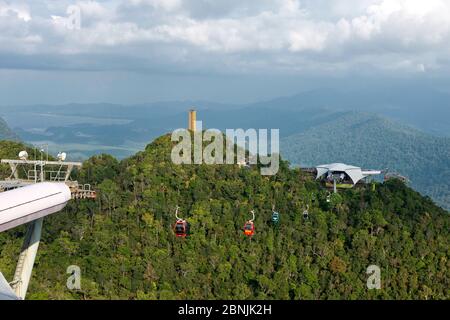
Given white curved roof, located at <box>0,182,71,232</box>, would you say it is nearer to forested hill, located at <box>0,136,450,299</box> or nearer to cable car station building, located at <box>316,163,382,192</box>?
forested hill, located at <box>0,136,450,299</box>

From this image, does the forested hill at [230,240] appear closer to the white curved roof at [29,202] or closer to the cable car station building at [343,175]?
the cable car station building at [343,175]

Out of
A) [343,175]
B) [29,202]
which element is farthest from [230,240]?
[29,202]

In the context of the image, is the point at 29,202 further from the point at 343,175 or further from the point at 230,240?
the point at 343,175
